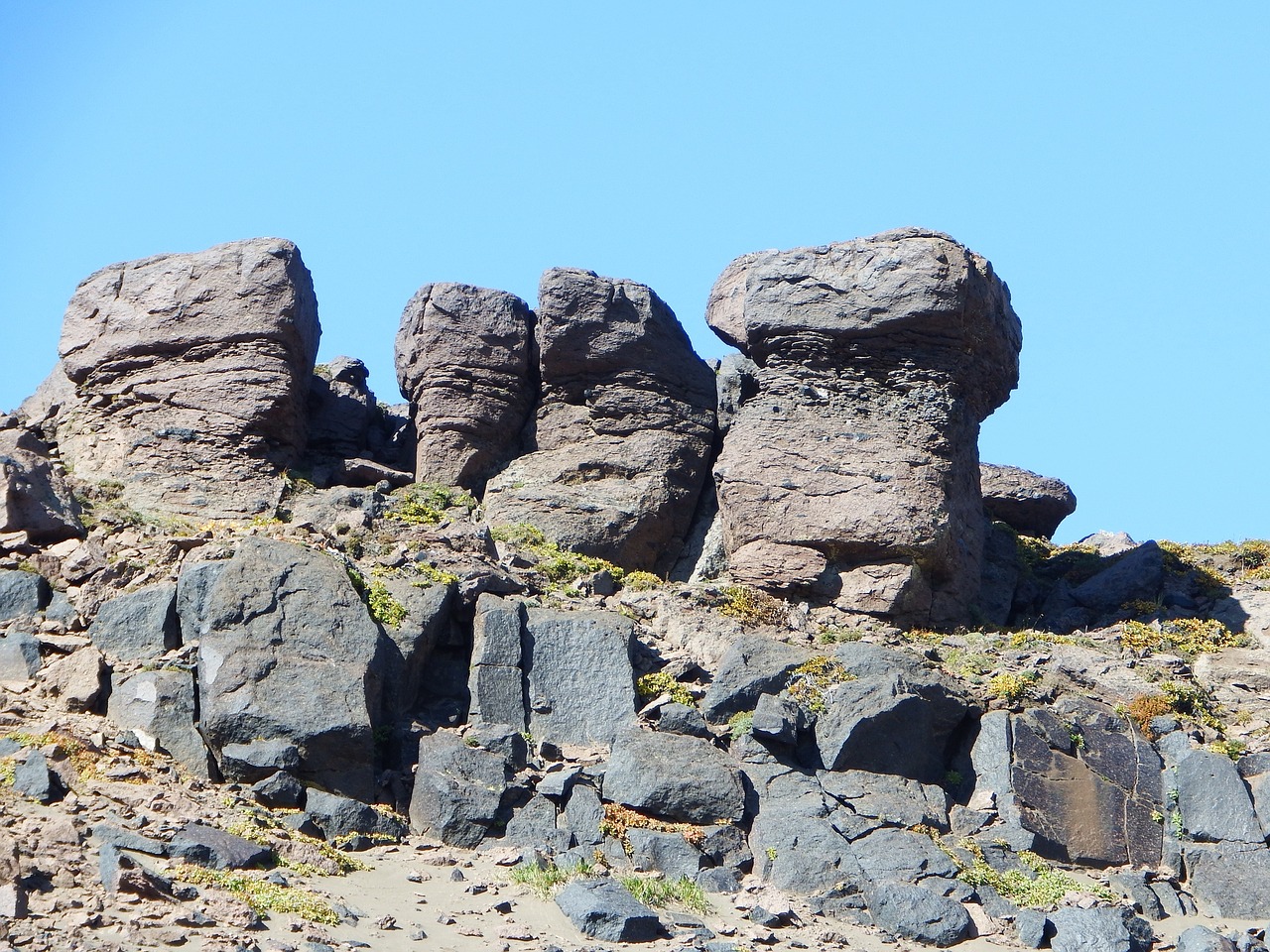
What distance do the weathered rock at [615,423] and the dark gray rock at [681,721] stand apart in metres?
4.97

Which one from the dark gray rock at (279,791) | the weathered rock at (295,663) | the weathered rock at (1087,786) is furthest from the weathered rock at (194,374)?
the weathered rock at (1087,786)

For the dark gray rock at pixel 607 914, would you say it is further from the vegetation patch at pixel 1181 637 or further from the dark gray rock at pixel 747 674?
the vegetation patch at pixel 1181 637

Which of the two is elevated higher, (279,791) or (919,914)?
(279,791)

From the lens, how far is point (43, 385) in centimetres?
2462

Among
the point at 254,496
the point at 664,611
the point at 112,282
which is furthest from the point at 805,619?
the point at 112,282

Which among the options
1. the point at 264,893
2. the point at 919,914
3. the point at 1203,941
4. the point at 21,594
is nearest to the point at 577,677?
the point at 919,914

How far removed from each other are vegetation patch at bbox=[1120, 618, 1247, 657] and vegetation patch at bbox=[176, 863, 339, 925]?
1155 cm

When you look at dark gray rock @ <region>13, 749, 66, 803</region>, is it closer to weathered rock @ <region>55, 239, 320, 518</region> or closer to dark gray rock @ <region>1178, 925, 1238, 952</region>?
weathered rock @ <region>55, 239, 320, 518</region>

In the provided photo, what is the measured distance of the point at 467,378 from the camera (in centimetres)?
2400

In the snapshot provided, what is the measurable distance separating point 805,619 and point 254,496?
7.87 metres

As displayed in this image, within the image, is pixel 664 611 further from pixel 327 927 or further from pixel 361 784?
pixel 327 927

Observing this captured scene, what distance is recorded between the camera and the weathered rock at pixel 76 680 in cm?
1692

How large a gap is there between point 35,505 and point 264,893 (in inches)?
320

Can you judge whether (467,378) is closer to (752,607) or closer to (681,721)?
(752,607)
